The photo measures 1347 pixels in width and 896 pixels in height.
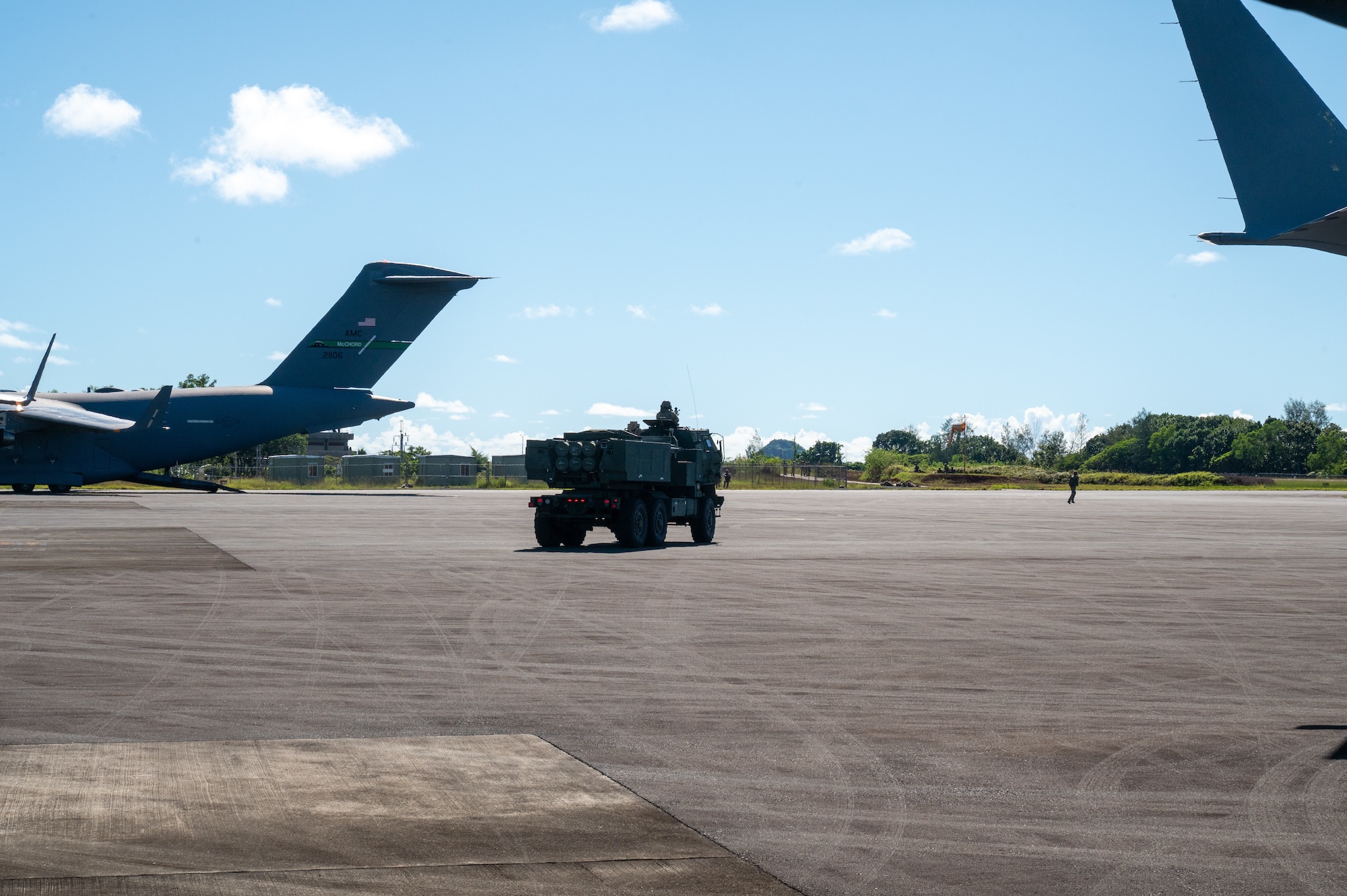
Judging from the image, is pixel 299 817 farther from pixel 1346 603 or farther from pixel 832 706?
pixel 1346 603

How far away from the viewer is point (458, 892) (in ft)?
15.6

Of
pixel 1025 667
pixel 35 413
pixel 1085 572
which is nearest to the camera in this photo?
pixel 1025 667

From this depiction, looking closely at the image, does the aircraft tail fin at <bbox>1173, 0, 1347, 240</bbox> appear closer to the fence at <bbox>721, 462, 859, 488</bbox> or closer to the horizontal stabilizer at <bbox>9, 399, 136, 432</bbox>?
the horizontal stabilizer at <bbox>9, 399, 136, 432</bbox>

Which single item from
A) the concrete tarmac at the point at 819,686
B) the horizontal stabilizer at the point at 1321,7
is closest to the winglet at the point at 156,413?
the concrete tarmac at the point at 819,686

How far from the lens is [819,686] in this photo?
9.48 m

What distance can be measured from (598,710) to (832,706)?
1696mm

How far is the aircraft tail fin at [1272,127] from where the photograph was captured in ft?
45.6

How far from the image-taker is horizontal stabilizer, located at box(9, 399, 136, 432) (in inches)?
1853

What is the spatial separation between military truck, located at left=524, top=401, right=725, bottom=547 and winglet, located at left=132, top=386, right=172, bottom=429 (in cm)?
2706

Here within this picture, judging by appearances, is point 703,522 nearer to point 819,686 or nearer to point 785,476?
point 819,686

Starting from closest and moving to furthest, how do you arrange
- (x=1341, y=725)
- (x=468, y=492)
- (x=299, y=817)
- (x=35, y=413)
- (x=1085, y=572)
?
(x=299, y=817) → (x=1341, y=725) → (x=1085, y=572) → (x=35, y=413) → (x=468, y=492)

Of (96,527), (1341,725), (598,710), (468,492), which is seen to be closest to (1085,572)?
(1341,725)

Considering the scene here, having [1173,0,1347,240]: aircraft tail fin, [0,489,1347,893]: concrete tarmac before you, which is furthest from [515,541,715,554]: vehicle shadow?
[1173,0,1347,240]: aircraft tail fin

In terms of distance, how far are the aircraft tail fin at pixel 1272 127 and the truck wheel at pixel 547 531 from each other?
1535 centimetres
